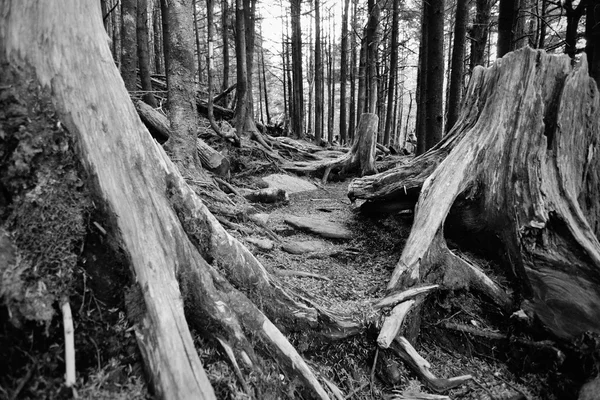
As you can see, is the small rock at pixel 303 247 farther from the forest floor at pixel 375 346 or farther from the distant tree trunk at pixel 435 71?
the distant tree trunk at pixel 435 71

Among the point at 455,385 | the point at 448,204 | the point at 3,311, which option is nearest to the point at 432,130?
the point at 448,204

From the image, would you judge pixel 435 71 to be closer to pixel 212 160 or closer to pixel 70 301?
pixel 212 160

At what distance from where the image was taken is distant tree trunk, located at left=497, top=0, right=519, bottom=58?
273 inches

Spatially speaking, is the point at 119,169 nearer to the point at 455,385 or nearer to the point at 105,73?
the point at 105,73

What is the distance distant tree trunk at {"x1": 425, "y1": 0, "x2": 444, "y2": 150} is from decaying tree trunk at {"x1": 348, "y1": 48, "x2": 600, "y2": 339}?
127 inches

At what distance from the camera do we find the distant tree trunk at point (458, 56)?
24.2ft

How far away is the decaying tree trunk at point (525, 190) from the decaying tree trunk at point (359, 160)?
5.65 meters

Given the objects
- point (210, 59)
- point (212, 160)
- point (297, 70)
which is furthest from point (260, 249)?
point (297, 70)

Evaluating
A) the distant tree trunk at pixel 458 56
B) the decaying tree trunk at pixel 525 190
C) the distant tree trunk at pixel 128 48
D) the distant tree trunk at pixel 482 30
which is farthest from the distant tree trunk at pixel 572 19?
the distant tree trunk at pixel 128 48

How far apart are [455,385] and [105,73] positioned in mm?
3046

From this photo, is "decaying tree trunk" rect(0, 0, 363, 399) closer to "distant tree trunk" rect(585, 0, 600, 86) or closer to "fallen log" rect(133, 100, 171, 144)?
"fallen log" rect(133, 100, 171, 144)

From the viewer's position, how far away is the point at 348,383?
7.72ft

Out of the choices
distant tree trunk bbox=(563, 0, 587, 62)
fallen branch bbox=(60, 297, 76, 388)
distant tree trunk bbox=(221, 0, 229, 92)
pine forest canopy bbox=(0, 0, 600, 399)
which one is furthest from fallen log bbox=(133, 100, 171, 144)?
distant tree trunk bbox=(221, 0, 229, 92)

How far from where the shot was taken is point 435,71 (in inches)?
287
